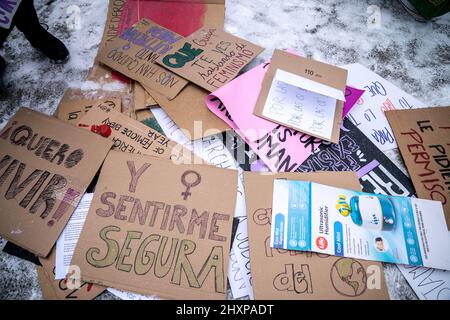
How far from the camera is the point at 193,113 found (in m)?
1.18

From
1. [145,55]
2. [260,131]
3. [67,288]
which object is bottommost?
[67,288]

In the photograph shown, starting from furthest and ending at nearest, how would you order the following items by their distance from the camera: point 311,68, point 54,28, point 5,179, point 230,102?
point 54,28
point 311,68
point 230,102
point 5,179

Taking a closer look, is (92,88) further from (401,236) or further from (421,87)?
(421,87)

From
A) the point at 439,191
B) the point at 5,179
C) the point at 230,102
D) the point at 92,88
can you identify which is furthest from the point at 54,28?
the point at 439,191

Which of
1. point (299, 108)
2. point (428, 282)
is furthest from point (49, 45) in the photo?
point (428, 282)

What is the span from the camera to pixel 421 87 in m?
1.37

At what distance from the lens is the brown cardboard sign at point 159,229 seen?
2.95 ft

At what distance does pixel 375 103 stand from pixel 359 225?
1.97 feet

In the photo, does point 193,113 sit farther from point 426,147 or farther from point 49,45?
point 426,147

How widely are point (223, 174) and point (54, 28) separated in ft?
4.24

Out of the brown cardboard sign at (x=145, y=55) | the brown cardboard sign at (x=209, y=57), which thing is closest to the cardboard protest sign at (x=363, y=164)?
the brown cardboard sign at (x=209, y=57)

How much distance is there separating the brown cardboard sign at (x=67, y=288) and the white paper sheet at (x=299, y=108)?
86 cm

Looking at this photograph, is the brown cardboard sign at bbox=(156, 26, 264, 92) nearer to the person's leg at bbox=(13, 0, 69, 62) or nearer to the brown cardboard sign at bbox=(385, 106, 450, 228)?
the person's leg at bbox=(13, 0, 69, 62)
